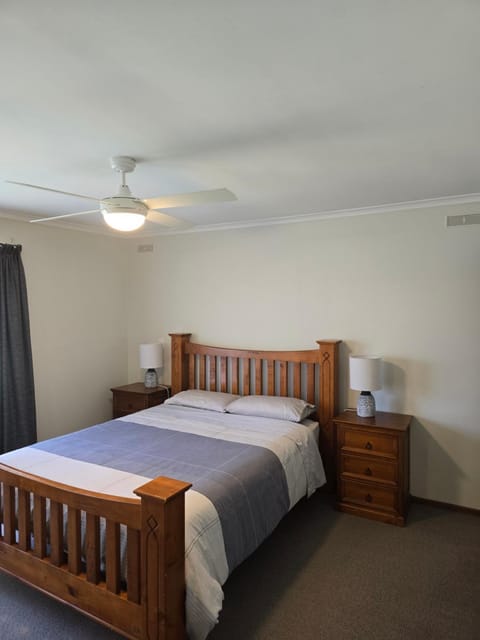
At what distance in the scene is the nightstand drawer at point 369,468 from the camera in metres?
3.14

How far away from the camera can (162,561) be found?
66.1 inches

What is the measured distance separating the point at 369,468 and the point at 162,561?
2.04 metres

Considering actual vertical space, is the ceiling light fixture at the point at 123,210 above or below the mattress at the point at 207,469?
above

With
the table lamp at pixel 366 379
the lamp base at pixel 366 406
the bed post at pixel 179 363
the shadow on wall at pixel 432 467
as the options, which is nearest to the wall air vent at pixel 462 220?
the table lamp at pixel 366 379

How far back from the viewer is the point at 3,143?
7.04 feet

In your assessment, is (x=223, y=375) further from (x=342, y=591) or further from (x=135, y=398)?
(x=342, y=591)

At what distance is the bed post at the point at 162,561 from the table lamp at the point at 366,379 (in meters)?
1.99

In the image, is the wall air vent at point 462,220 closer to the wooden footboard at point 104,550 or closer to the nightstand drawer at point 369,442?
the nightstand drawer at point 369,442

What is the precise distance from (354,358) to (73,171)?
96.4 inches

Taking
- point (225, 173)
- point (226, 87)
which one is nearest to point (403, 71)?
point (226, 87)

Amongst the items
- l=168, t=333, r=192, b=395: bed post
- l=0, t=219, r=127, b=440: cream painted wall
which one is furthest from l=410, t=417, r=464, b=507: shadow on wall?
→ l=0, t=219, r=127, b=440: cream painted wall

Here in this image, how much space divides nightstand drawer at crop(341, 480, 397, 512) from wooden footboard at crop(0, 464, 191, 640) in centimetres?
192

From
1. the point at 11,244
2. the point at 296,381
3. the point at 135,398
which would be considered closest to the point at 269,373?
the point at 296,381

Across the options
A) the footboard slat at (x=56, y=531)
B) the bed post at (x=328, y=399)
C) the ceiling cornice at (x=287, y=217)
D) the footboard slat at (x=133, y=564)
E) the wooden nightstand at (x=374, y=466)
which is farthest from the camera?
the bed post at (x=328, y=399)
